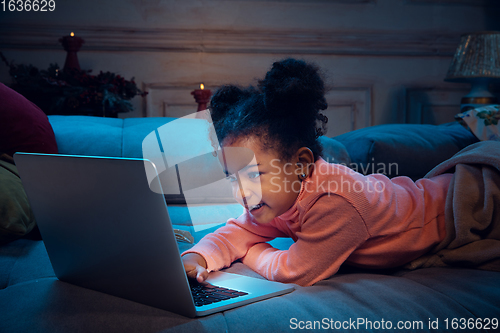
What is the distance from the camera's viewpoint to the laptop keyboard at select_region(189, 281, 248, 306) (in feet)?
1.90

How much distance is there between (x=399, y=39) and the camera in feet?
7.13

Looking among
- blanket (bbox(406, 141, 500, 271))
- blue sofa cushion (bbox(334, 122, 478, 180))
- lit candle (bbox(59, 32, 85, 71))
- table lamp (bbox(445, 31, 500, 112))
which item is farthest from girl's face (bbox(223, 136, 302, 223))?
table lamp (bbox(445, 31, 500, 112))

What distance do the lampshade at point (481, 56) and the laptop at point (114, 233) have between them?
1764mm

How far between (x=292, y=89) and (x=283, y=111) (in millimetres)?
51

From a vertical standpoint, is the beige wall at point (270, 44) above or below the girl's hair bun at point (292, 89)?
above

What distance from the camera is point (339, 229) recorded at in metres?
0.71

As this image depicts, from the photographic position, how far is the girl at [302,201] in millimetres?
719

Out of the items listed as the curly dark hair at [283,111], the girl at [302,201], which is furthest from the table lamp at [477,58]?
the curly dark hair at [283,111]

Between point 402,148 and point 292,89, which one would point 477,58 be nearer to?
point 402,148

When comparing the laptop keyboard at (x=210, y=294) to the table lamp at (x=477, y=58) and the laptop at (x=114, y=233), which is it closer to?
the laptop at (x=114, y=233)

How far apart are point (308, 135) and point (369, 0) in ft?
5.51

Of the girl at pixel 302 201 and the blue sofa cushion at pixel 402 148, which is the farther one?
the blue sofa cushion at pixel 402 148

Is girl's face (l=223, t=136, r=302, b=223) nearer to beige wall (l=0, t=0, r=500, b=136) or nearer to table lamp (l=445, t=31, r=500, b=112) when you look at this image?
beige wall (l=0, t=0, r=500, b=136)

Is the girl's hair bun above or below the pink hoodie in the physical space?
above
